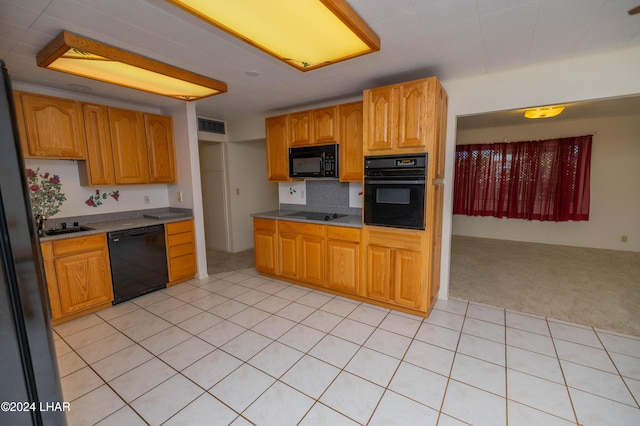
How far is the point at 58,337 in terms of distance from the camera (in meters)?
2.54

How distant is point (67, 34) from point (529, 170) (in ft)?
22.4

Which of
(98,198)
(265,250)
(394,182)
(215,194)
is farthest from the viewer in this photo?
(215,194)

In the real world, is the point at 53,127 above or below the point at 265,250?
above

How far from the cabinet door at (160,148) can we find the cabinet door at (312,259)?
2153mm

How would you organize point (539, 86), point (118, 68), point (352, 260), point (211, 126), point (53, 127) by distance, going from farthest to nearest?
point (211, 126) < point (352, 260) < point (53, 127) < point (539, 86) < point (118, 68)

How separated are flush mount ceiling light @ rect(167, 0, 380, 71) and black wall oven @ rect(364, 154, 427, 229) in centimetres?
106

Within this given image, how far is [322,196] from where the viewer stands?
402 cm

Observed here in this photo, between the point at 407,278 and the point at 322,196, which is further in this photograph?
the point at 322,196

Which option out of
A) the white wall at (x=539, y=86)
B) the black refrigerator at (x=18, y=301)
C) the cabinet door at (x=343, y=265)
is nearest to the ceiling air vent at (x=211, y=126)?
the cabinet door at (x=343, y=265)

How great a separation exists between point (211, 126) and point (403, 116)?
342cm

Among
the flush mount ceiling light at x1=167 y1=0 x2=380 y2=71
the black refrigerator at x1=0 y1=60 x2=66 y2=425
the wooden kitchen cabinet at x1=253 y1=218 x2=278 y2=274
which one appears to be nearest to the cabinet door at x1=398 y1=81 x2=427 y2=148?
the flush mount ceiling light at x1=167 y1=0 x2=380 y2=71

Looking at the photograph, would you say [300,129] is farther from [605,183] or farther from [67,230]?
[605,183]

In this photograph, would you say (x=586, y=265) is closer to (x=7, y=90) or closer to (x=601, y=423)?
(x=601, y=423)

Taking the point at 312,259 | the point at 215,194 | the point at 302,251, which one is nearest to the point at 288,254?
the point at 302,251
